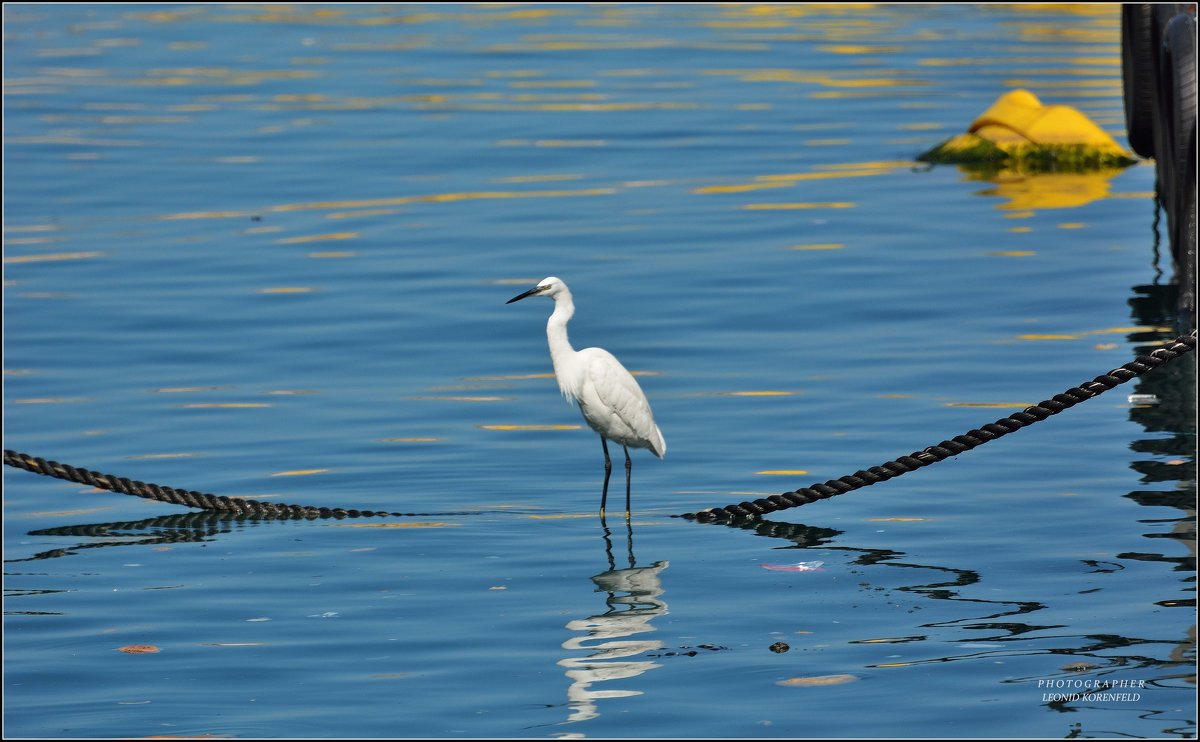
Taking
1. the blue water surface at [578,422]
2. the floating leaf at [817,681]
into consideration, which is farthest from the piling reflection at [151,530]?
the floating leaf at [817,681]

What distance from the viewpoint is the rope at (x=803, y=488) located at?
8.49 m

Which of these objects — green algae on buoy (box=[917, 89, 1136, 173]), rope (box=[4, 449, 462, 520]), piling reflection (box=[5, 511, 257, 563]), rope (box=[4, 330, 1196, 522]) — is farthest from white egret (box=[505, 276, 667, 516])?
green algae on buoy (box=[917, 89, 1136, 173])

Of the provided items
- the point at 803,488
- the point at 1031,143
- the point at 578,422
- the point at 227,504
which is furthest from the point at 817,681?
the point at 1031,143

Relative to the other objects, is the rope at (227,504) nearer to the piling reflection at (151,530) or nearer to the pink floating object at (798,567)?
the piling reflection at (151,530)

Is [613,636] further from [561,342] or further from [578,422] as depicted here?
[578,422]

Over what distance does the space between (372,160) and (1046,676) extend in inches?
647

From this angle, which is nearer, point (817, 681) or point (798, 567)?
point (817, 681)

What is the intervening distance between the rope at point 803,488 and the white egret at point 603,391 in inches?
28.2

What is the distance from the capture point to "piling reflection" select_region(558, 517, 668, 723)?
7125 millimetres

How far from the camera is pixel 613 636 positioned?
25.6ft

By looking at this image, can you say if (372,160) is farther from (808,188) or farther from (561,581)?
(561,581)

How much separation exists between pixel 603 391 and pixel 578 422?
197 cm

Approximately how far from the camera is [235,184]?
20906 mm

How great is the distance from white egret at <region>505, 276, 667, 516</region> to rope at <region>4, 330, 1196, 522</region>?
2.35 feet
